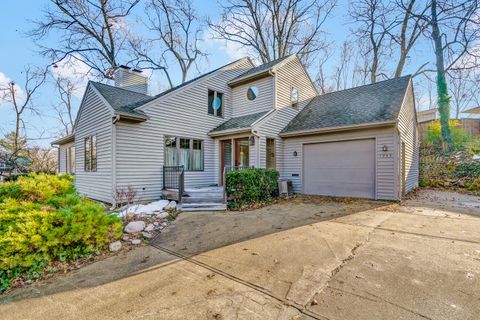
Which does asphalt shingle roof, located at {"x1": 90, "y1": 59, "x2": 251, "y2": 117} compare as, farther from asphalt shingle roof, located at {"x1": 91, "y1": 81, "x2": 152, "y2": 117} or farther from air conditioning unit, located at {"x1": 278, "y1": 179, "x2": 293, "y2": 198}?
air conditioning unit, located at {"x1": 278, "y1": 179, "x2": 293, "y2": 198}

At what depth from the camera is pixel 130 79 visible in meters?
11.3

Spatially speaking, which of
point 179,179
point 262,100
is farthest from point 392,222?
point 262,100

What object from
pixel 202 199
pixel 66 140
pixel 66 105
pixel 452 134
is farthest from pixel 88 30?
pixel 452 134

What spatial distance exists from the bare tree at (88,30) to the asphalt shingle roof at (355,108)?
51.6ft

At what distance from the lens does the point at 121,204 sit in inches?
294

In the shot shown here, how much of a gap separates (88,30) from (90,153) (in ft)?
41.1

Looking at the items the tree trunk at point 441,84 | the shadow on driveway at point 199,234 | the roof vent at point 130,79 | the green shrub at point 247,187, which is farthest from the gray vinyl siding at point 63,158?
the tree trunk at point 441,84

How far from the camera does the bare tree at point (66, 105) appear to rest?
1986 centimetres

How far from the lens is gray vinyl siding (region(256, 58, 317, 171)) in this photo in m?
9.48

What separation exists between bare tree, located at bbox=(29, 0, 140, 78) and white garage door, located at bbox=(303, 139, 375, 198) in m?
16.9

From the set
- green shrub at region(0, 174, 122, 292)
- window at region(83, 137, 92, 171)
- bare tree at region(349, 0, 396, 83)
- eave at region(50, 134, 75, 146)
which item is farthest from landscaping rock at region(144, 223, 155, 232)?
bare tree at region(349, 0, 396, 83)

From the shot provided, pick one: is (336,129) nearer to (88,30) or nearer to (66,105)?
(88,30)

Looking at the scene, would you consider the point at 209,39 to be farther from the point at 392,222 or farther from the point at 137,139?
the point at 392,222

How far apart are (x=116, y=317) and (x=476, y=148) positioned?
1748 centimetres
